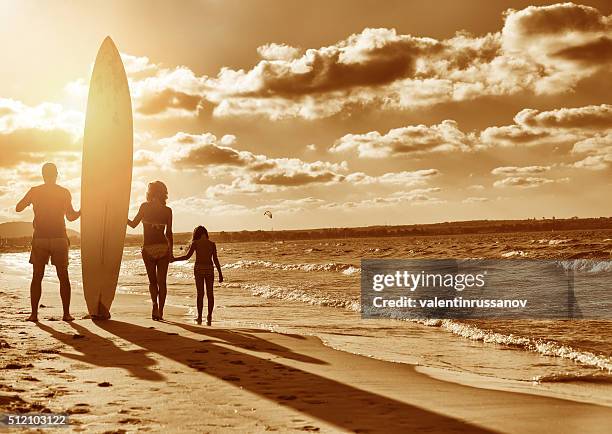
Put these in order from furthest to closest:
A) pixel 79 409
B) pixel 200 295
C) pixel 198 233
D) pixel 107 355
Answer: pixel 198 233, pixel 200 295, pixel 107 355, pixel 79 409

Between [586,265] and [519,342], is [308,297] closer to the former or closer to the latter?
[519,342]

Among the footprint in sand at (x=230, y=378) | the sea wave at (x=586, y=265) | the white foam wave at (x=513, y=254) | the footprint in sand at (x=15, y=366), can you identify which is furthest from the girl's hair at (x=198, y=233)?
the white foam wave at (x=513, y=254)

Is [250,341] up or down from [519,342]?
up

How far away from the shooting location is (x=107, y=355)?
5.25 meters

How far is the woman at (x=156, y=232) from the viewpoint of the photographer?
7.73m

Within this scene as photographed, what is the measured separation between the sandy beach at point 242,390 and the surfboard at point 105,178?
1.22 m

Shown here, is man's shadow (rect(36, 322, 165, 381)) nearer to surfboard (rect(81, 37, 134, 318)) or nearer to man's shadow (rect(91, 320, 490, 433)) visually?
man's shadow (rect(91, 320, 490, 433))

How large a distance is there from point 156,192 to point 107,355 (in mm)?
2962

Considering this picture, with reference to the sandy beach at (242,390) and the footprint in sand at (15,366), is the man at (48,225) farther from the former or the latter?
the footprint in sand at (15,366)

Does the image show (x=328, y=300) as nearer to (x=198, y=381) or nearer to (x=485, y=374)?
(x=485, y=374)

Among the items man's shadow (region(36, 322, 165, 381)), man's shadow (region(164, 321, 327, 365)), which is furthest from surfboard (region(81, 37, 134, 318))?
man's shadow (region(36, 322, 165, 381))

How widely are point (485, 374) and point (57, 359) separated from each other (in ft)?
12.5

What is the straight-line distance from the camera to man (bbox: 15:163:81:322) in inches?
278

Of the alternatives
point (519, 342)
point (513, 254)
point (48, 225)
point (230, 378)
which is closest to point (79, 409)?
point (230, 378)
